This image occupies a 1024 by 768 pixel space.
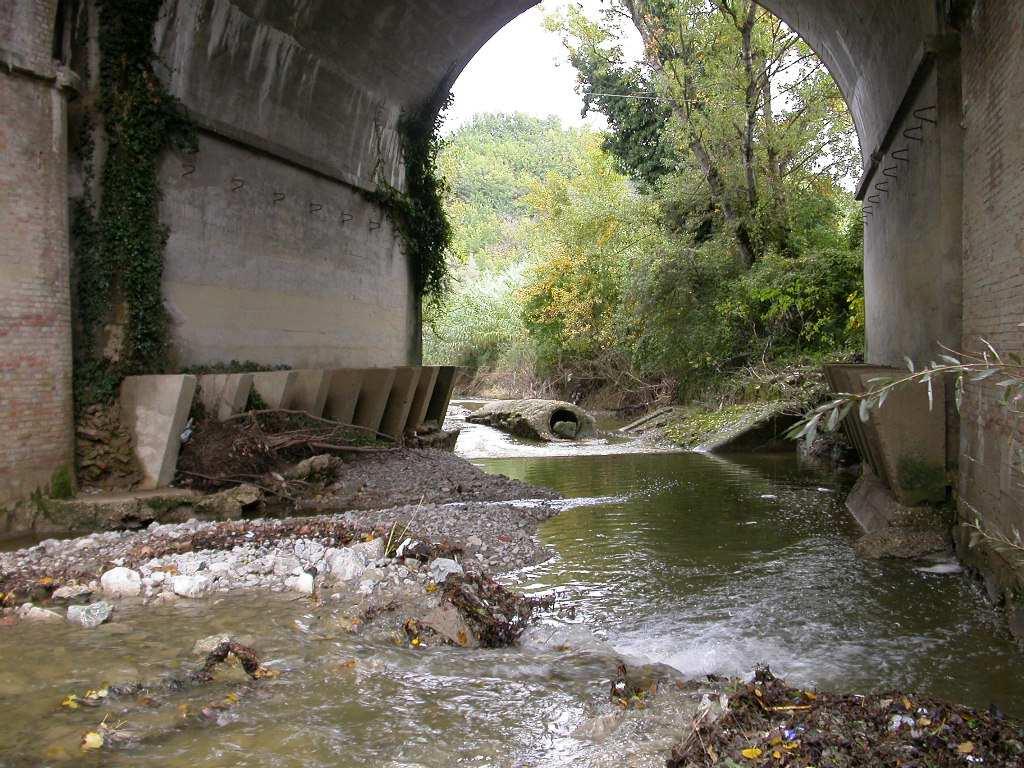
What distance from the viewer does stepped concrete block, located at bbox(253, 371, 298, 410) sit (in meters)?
11.3

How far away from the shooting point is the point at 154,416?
31.7 ft

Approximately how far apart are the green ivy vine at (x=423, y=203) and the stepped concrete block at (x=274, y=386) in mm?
5117

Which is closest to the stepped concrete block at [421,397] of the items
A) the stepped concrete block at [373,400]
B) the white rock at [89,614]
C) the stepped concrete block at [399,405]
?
the stepped concrete block at [399,405]

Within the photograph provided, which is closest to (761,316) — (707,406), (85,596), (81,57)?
(707,406)

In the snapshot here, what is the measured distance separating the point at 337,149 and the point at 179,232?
407cm

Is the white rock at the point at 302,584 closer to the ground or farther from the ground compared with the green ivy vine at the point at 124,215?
closer to the ground

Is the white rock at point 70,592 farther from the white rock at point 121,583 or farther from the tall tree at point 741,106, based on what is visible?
the tall tree at point 741,106

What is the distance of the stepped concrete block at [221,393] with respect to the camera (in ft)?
34.9

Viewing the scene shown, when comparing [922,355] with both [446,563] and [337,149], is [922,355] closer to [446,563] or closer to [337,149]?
[446,563]

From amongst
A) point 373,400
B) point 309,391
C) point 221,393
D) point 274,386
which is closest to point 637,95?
point 373,400

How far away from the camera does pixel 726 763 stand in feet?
11.1

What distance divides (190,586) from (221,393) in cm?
497

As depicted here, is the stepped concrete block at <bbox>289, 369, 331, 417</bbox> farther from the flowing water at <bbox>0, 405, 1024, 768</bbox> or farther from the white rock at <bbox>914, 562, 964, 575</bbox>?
the white rock at <bbox>914, 562, 964, 575</bbox>

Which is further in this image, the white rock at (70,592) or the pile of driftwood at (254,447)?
the pile of driftwood at (254,447)
